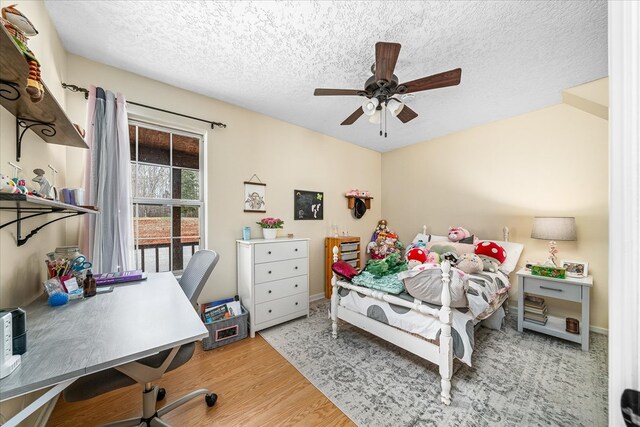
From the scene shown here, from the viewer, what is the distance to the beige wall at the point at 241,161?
2242mm

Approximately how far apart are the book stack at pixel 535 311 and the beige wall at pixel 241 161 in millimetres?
2457

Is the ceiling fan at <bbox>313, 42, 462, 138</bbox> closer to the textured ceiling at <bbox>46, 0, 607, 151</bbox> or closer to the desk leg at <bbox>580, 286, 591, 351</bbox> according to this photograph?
the textured ceiling at <bbox>46, 0, 607, 151</bbox>

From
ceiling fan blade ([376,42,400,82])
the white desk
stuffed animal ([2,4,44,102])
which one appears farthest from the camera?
ceiling fan blade ([376,42,400,82])

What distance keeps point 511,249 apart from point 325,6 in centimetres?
325

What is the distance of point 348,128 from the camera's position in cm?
350

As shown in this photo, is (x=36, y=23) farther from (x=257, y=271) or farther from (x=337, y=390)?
(x=337, y=390)

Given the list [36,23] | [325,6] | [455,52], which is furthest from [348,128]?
[36,23]

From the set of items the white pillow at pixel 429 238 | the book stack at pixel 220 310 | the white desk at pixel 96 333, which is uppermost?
the white pillow at pixel 429 238

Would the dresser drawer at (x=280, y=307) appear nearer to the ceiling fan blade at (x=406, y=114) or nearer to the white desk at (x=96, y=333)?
the white desk at (x=96, y=333)

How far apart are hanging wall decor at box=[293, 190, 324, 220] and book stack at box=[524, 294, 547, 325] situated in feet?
8.95

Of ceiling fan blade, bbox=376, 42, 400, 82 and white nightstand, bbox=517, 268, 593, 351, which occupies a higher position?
ceiling fan blade, bbox=376, 42, 400, 82

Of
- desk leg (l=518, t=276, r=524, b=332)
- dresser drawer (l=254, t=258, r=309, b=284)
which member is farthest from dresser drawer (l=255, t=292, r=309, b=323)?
desk leg (l=518, t=276, r=524, b=332)

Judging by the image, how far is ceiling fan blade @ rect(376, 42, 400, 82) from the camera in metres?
1.47

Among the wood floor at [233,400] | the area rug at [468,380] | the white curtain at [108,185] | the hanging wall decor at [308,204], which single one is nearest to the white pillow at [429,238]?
the area rug at [468,380]
